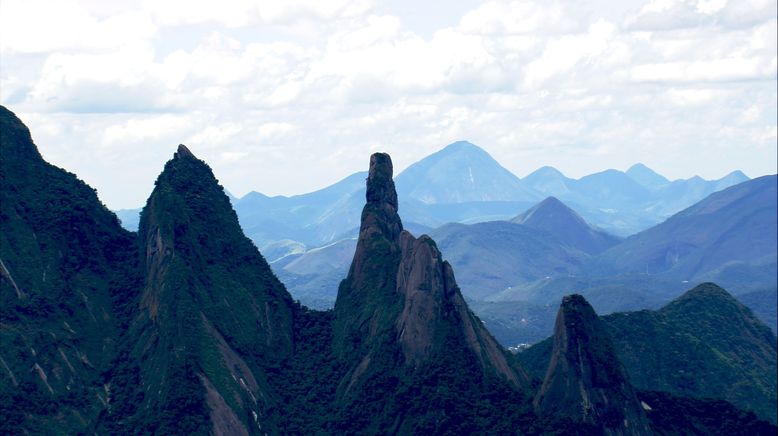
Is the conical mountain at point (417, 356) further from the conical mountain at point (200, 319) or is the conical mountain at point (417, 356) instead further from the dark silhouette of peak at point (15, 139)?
the dark silhouette of peak at point (15, 139)

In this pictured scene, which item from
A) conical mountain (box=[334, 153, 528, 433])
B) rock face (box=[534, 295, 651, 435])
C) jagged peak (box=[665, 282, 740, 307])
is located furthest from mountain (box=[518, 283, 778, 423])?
rock face (box=[534, 295, 651, 435])

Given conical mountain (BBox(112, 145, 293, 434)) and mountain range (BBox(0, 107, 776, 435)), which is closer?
conical mountain (BBox(112, 145, 293, 434))

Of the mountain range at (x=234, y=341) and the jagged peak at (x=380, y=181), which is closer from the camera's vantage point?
the mountain range at (x=234, y=341)

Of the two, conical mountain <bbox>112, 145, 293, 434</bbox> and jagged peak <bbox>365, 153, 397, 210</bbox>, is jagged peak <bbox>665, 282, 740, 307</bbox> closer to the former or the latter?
jagged peak <bbox>365, 153, 397, 210</bbox>

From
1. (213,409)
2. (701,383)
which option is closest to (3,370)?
(213,409)

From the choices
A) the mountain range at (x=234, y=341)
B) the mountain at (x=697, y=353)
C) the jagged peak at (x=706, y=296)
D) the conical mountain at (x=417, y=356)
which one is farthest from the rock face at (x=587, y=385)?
the jagged peak at (x=706, y=296)

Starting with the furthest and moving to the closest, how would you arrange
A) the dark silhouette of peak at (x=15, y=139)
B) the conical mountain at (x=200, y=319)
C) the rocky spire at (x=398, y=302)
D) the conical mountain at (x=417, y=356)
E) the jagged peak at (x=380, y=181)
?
1. the jagged peak at (x=380, y=181)
2. the dark silhouette of peak at (x=15, y=139)
3. the rocky spire at (x=398, y=302)
4. the conical mountain at (x=417, y=356)
5. the conical mountain at (x=200, y=319)
